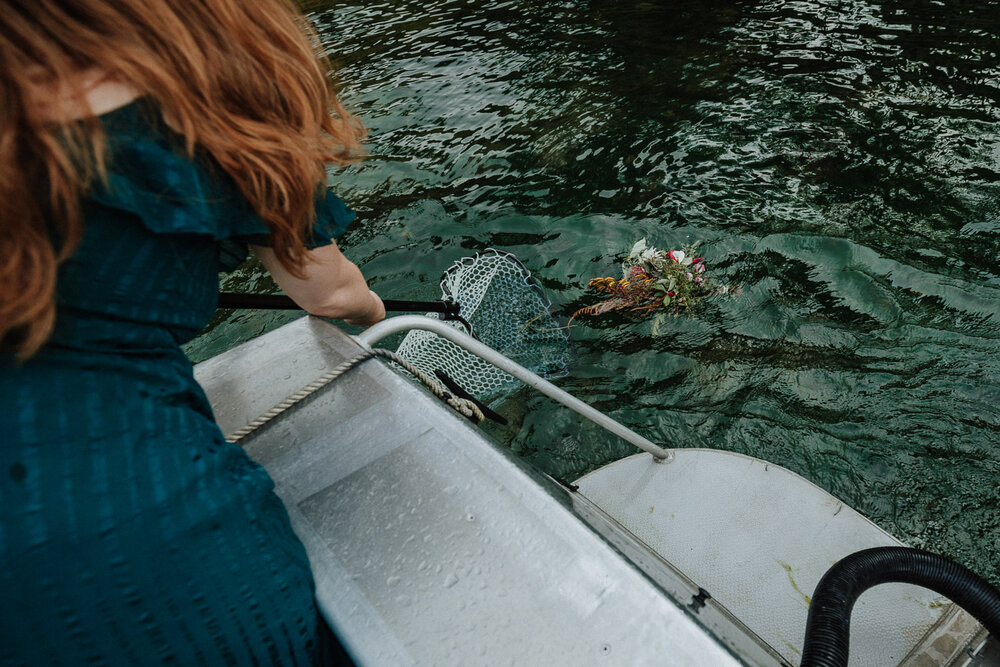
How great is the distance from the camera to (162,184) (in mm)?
1025

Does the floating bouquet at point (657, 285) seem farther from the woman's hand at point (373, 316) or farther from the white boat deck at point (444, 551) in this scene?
the white boat deck at point (444, 551)

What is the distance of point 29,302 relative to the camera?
88cm

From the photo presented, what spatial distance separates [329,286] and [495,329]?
222 centimetres

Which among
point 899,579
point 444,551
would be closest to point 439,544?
point 444,551

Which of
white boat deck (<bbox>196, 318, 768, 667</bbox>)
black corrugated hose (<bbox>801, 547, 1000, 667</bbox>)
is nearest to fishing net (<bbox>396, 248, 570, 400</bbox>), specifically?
white boat deck (<bbox>196, 318, 768, 667</bbox>)

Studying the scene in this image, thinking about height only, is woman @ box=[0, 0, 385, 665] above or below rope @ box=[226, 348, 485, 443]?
above

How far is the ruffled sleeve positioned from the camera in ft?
3.15

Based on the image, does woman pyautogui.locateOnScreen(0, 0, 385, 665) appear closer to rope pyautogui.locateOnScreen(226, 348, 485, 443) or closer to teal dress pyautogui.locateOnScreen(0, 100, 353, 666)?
teal dress pyautogui.locateOnScreen(0, 100, 353, 666)

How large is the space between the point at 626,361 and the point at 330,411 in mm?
2918

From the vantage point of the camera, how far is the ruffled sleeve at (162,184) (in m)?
0.96

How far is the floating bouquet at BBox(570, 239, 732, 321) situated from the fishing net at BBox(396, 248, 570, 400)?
19.0 inches

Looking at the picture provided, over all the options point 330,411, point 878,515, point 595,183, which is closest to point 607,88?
point 595,183

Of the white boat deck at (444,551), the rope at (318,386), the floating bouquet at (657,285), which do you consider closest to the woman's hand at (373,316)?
the rope at (318,386)

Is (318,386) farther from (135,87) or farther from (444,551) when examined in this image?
(135,87)
